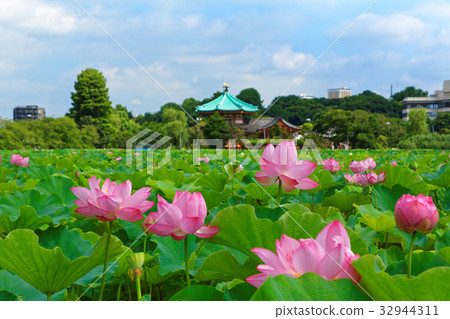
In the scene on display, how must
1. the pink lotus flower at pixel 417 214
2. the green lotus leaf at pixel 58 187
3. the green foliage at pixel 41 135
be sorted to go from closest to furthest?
1. the pink lotus flower at pixel 417 214
2. the green lotus leaf at pixel 58 187
3. the green foliage at pixel 41 135

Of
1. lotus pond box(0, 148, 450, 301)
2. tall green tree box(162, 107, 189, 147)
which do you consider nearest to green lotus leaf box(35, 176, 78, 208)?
lotus pond box(0, 148, 450, 301)

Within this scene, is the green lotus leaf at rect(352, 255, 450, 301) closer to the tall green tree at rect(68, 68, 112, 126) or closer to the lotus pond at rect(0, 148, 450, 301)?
the lotus pond at rect(0, 148, 450, 301)

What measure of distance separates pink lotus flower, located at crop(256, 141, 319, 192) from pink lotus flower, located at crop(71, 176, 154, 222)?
27 cm

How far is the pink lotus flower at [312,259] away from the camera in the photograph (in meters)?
0.38

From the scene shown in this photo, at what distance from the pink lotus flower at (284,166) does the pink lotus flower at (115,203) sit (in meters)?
0.27

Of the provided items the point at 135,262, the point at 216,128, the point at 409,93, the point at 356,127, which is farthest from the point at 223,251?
the point at 409,93

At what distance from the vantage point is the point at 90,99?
26.2 m

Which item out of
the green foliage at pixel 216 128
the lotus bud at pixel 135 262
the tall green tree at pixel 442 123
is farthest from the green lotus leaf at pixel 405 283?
the tall green tree at pixel 442 123

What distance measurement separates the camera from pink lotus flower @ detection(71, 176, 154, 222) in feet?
2.11

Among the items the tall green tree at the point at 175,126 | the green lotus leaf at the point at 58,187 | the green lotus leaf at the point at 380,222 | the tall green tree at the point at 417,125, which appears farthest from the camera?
the tall green tree at the point at 417,125

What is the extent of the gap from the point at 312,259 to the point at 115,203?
0.39 m

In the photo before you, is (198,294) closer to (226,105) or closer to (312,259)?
(312,259)

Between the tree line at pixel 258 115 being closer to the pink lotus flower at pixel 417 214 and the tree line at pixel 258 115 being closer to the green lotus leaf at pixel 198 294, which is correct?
the pink lotus flower at pixel 417 214

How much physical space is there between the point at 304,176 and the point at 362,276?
446mm
